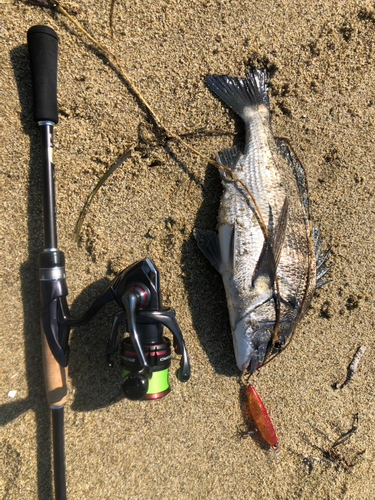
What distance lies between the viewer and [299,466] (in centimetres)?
202

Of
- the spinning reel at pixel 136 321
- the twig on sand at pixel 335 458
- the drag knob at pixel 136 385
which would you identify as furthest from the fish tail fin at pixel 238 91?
the twig on sand at pixel 335 458

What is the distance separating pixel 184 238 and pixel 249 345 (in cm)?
79

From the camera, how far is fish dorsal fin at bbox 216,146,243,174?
79.6 inches

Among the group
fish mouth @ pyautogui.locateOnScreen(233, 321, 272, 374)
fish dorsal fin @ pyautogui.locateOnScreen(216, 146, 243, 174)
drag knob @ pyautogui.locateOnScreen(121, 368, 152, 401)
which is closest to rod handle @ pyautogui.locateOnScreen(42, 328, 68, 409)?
drag knob @ pyautogui.locateOnScreen(121, 368, 152, 401)

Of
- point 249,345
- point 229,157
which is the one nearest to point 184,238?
point 229,157

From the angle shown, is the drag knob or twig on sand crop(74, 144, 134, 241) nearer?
the drag knob

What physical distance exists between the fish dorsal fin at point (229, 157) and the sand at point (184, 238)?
7 centimetres

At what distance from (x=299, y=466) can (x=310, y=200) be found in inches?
71.3

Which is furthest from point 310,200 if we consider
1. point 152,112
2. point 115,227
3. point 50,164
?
point 50,164

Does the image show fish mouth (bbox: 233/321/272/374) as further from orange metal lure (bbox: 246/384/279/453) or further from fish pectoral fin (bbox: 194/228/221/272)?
fish pectoral fin (bbox: 194/228/221/272)

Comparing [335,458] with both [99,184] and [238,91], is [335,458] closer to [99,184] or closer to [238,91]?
[99,184]

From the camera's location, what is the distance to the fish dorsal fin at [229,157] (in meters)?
2.02

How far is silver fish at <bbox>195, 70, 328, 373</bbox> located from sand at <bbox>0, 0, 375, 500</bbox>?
0.11 metres

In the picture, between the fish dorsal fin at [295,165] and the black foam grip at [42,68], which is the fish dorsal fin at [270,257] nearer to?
the fish dorsal fin at [295,165]
